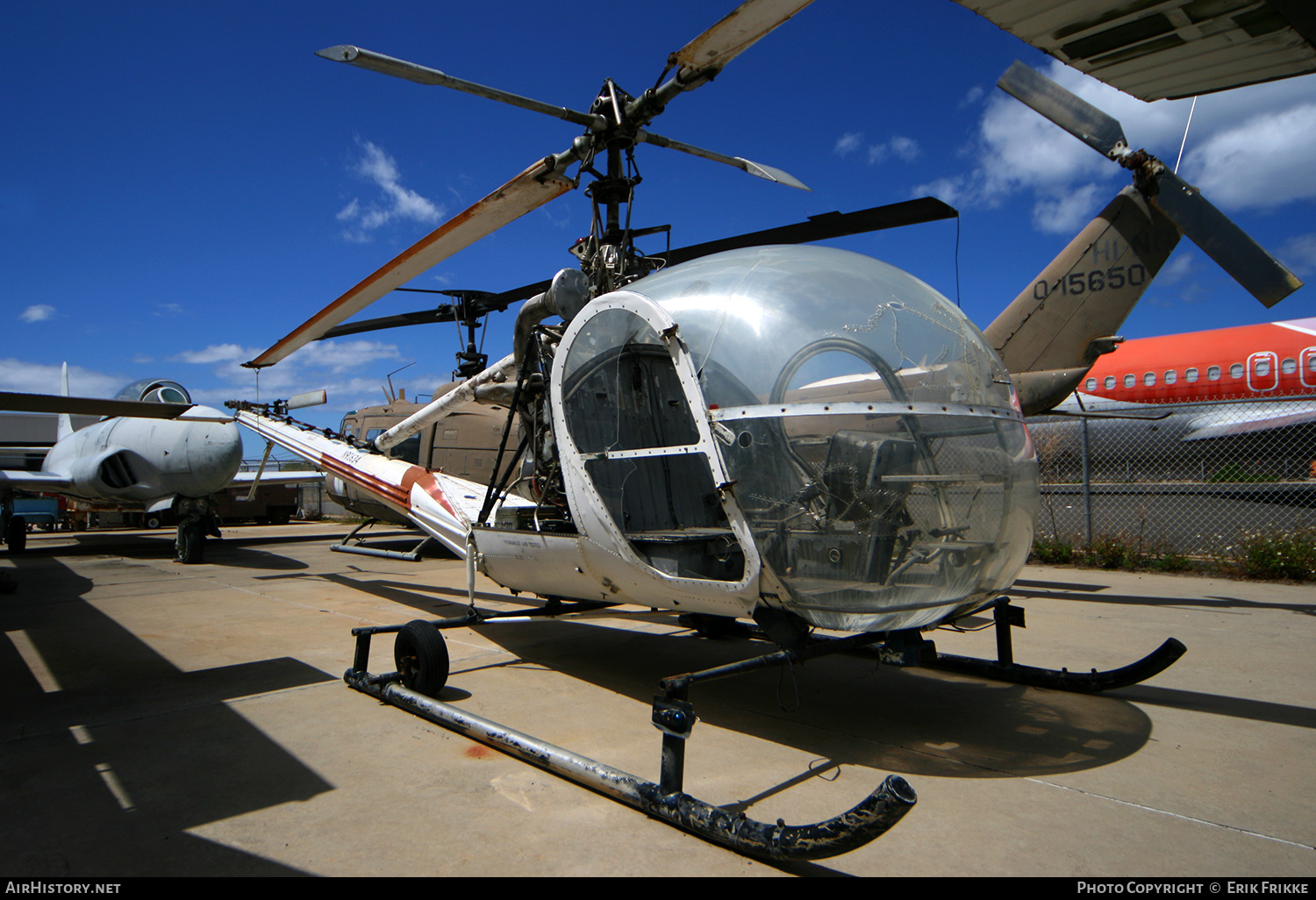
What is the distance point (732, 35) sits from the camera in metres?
3.72

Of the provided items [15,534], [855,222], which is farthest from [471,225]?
[15,534]

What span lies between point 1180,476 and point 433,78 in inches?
475

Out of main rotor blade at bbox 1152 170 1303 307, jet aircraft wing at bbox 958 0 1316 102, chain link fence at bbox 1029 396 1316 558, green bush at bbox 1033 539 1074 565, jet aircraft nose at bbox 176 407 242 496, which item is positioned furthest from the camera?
jet aircraft nose at bbox 176 407 242 496

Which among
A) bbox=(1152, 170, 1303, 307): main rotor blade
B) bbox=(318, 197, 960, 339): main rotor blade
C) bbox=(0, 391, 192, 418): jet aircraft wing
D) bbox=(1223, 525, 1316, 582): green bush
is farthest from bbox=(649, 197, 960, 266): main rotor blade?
bbox=(1223, 525, 1316, 582): green bush

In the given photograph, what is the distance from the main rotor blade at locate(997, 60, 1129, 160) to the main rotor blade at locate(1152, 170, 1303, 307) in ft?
2.06

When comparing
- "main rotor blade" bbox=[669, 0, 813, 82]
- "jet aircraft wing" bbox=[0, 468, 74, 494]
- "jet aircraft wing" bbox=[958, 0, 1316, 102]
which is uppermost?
"main rotor blade" bbox=[669, 0, 813, 82]

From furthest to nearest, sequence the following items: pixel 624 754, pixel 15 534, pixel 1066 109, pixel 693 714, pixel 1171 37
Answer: pixel 15 534 → pixel 1066 109 → pixel 624 754 → pixel 1171 37 → pixel 693 714

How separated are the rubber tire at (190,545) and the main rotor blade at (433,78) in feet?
32.1

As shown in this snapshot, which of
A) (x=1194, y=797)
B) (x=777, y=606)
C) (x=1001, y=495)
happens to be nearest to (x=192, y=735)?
(x=777, y=606)

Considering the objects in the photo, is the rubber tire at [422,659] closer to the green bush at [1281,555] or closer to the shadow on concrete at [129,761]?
the shadow on concrete at [129,761]

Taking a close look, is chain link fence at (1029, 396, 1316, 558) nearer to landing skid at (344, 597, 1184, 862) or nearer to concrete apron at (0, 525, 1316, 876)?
concrete apron at (0, 525, 1316, 876)

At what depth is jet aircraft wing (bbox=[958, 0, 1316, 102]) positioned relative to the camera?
2570 mm

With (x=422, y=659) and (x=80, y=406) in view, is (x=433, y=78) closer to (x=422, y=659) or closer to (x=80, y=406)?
(x=422, y=659)
